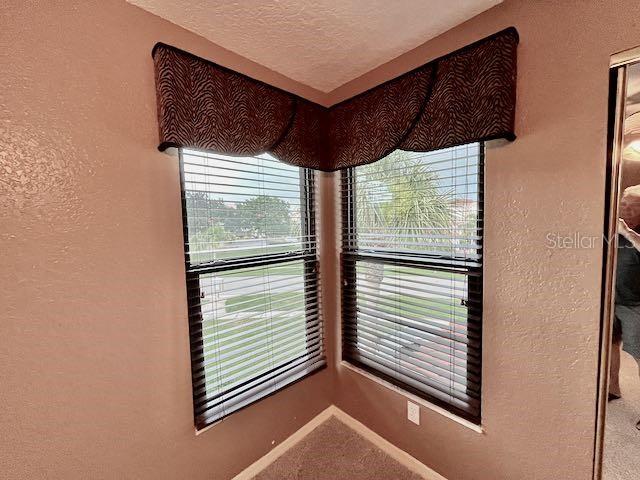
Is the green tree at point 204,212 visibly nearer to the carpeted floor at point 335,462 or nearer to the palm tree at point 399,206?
the palm tree at point 399,206

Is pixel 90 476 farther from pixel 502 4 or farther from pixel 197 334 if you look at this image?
pixel 502 4

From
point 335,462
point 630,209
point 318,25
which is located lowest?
point 335,462

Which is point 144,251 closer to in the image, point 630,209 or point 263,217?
point 263,217

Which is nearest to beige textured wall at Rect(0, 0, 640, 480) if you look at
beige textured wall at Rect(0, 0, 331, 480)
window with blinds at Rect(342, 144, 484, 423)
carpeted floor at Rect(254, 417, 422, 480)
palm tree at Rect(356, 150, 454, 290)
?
beige textured wall at Rect(0, 0, 331, 480)

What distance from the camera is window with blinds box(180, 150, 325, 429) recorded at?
1251 mm

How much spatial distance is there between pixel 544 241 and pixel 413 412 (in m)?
1.10

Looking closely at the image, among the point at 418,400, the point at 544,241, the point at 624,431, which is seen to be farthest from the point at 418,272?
the point at 624,431

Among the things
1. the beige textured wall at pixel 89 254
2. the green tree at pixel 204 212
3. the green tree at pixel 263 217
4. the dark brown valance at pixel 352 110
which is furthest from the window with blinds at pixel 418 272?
the beige textured wall at pixel 89 254

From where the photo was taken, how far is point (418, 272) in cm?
142

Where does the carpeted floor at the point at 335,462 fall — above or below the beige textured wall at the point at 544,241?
below

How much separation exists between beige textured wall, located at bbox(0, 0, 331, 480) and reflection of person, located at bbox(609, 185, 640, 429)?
165 centimetres

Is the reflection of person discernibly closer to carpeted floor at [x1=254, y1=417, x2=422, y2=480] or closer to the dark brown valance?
the dark brown valance

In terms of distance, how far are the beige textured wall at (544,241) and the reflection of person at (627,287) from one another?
0.05 m

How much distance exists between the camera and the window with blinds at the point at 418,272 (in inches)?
48.4
